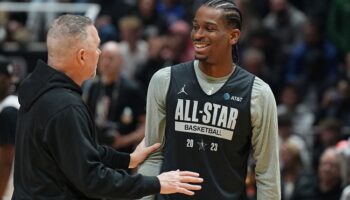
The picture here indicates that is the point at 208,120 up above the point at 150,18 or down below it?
above

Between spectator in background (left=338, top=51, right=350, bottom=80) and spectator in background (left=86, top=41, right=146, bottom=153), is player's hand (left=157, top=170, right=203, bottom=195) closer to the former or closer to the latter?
spectator in background (left=86, top=41, right=146, bottom=153)

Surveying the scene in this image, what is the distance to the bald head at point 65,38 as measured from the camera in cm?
503

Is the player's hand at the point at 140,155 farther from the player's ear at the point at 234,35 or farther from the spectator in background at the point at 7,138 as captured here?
the spectator in background at the point at 7,138

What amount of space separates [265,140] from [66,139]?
130 cm

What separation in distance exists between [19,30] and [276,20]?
3679 millimetres

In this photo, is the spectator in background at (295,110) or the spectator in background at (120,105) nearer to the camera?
the spectator in background at (120,105)

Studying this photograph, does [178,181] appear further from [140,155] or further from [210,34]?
[210,34]

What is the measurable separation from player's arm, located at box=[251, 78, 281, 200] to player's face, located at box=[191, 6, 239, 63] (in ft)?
1.07

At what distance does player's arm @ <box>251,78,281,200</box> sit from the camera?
5.52 metres

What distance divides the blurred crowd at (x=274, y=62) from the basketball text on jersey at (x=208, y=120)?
388 centimetres

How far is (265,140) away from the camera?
5.53 m

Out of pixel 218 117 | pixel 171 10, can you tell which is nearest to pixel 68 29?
pixel 218 117

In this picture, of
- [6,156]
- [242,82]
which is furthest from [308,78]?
[242,82]

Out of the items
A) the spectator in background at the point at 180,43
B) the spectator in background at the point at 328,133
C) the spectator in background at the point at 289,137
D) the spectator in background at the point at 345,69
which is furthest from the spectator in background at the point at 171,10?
the spectator in background at the point at 328,133
